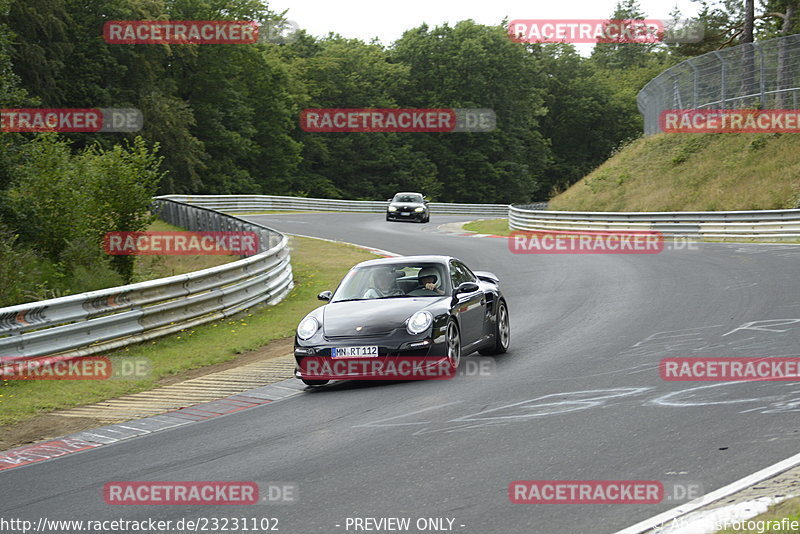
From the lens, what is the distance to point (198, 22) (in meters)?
67.8

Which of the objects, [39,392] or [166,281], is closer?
[39,392]

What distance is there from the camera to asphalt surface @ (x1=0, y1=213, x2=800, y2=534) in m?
5.73

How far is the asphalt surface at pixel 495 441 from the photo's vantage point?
573 cm

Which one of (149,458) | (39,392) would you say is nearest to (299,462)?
(149,458)

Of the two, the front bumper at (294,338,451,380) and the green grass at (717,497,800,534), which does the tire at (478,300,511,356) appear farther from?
the green grass at (717,497,800,534)

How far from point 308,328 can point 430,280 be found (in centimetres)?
171

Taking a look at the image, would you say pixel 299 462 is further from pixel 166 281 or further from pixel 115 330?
pixel 166 281

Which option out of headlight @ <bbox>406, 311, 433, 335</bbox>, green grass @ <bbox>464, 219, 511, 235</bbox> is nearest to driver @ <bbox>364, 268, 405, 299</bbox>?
headlight @ <bbox>406, 311, 433, 335</bbox>

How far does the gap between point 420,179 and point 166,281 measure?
236ft

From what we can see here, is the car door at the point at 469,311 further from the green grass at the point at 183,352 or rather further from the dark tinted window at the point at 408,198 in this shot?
the dark tinted window at the point at 408,198

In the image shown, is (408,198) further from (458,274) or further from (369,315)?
(369,315)

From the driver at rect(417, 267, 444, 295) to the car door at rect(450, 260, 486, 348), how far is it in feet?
0.74

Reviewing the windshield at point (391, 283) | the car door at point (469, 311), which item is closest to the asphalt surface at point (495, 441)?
the car door at point (469, 311)

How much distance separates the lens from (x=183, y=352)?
41.9 ft
